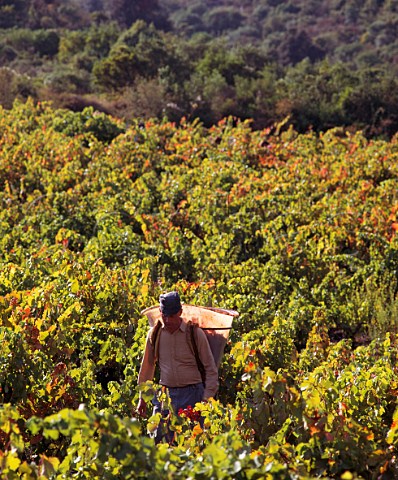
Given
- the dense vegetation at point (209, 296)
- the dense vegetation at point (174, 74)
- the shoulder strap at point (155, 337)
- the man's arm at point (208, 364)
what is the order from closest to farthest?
the dense vegetation at point (209, 296) < the man's arm at point (208, 364) < the shoulder strap at point (155, 337) < the dense vegetation at point (174, 74)

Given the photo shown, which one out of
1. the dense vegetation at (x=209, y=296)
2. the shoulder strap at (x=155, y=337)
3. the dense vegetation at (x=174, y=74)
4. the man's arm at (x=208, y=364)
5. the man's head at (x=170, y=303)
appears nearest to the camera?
the dense vegetation at (x=209, y=296)

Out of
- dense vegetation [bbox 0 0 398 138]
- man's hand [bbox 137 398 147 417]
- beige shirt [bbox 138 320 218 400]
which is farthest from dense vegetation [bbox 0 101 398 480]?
dense vegetation [bbox 0 0 398 138]

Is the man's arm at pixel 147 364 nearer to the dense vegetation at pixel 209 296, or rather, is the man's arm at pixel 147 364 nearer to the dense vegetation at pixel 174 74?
the dense vegetation at pixel 209 296

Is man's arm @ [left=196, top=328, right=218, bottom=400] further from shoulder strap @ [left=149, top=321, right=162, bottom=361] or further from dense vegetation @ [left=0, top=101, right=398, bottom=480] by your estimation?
shoulder strap @ [left=149, top=321, right=162, bottom=361]

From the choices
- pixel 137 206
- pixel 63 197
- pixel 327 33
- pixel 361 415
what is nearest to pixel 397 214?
pixel 137 206

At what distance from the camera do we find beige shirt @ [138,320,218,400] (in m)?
4.74

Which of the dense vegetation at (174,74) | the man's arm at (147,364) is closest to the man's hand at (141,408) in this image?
the man's arm at (147,364)

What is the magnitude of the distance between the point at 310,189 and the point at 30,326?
22.5ft

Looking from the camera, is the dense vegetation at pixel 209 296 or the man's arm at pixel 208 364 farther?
the man's arm at pixel 208 364

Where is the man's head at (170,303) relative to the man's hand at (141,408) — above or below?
above

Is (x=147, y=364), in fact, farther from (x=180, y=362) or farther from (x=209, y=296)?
(x=209, y=296)

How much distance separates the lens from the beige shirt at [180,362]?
474 centimetres

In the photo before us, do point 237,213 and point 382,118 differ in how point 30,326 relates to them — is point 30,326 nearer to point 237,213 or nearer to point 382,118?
point 237,213

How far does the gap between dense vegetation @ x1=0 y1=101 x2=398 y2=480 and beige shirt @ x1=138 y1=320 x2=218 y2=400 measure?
0.66 ft
